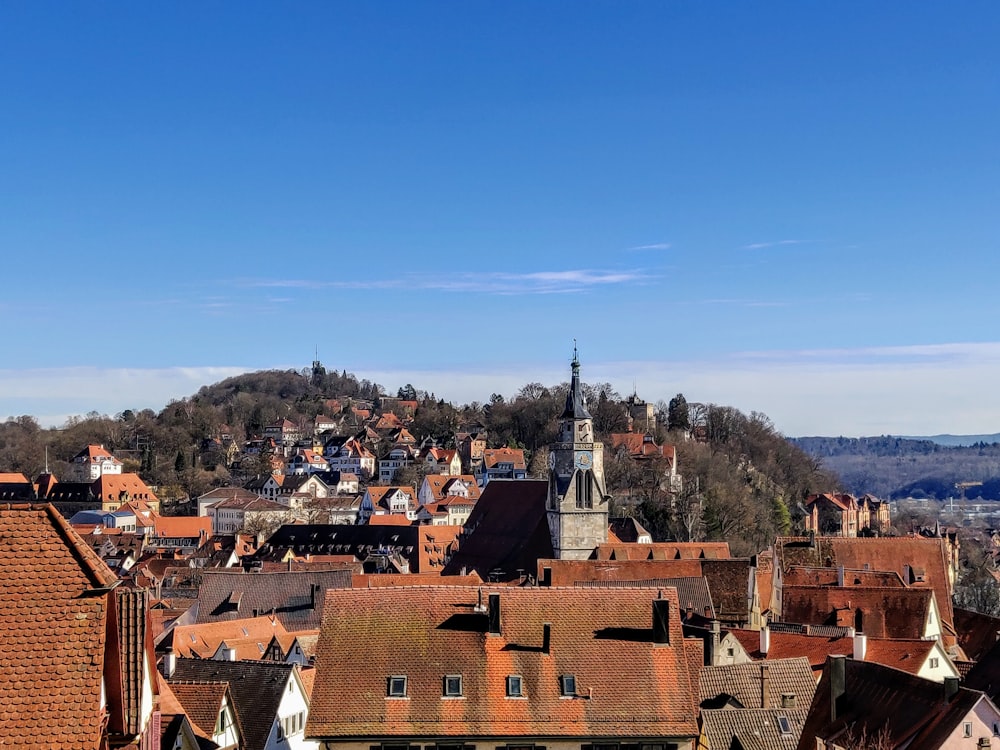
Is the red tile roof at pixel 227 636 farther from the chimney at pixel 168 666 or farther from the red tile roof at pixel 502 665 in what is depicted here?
the red tile roof at pixel 502 665

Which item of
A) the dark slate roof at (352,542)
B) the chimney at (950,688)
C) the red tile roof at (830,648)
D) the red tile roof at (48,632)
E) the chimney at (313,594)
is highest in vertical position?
the red tile roof at (48,632)

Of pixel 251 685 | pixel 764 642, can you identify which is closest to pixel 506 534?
pixel 764 642

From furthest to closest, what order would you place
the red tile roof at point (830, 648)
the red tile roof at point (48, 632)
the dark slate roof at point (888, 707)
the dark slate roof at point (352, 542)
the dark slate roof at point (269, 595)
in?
1. the dark slate roof at point (352, 542)
2. the dark slate roof at point (269, 595)
3. the red tile roof at point (830, 648)
4. the dark slate roof at point (888, 707)
5. the red tile roof at point (48, 632)

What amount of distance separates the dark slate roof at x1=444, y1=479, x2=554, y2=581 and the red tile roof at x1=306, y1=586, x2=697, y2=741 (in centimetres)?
4637

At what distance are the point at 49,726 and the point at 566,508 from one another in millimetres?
64737

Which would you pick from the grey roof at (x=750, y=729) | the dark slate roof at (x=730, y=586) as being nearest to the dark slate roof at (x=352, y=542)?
the dark slate roof at (x=730, y=586)

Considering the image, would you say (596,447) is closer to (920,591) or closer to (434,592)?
(920,591)

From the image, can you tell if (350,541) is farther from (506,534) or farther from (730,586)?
(730,586)

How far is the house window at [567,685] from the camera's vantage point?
23891 millimetres

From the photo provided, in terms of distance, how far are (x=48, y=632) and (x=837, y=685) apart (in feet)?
74.3

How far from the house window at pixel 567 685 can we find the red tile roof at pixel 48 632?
592 inches

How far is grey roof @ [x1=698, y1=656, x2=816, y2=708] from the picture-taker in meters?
31.5

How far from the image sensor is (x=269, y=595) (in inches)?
2210

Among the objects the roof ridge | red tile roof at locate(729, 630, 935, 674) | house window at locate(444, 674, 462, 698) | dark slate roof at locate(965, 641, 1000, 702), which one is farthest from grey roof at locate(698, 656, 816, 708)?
the roof ridge
